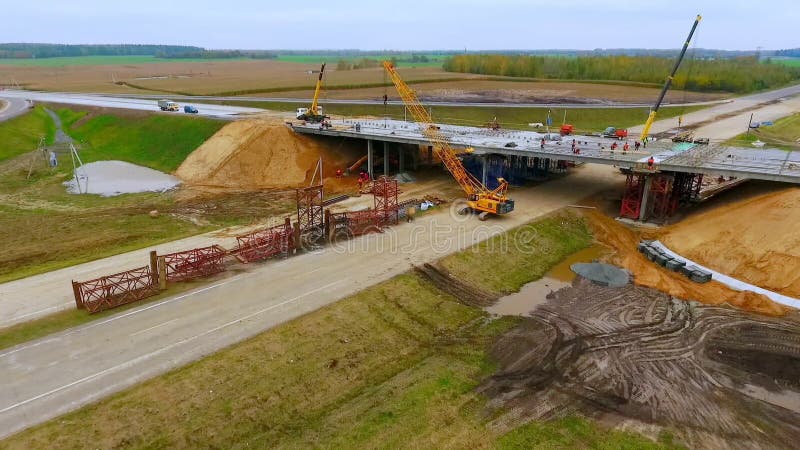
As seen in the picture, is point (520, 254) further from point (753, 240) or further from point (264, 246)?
point (264, 246)

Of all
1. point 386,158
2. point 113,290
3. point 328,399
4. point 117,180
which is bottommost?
point 328,399

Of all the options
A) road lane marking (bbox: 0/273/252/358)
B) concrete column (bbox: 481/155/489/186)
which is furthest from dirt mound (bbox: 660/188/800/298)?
road lane marking (bbox: 0/273/252/358)

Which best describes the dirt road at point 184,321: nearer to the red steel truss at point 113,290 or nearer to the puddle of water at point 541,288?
the red steel truss at point 113,290

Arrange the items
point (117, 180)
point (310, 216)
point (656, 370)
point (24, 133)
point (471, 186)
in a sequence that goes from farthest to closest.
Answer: point (24, 133), point (117, 180), point (471, 186), point (310, 216), point (656, 370)

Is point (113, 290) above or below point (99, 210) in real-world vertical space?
above

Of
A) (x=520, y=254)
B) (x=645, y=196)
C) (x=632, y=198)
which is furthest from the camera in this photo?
(x=632, y=198)

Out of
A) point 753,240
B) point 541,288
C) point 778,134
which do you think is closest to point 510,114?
point 778,134

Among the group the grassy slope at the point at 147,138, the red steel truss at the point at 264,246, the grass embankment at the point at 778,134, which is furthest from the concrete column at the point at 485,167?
the grass embankment at the point at 778,134
